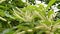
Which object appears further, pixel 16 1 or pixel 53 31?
pixel 16 1

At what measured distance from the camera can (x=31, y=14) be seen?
92 cm

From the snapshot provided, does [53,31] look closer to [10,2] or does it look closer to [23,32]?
[23,32]

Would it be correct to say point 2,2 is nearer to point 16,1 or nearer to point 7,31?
point 16,1

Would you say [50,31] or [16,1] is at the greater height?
[16,1]

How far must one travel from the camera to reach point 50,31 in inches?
32.8

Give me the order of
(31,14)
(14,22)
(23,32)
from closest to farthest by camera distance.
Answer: (23,32) < (31,14) < (14,22)

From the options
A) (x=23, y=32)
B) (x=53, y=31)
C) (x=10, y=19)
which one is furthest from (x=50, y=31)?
(x=10, y=19)

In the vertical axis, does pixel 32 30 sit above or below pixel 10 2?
below

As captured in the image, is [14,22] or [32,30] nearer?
[32,30]

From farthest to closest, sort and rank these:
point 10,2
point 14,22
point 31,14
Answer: point 10,2 < point 14,22 < point 31,14

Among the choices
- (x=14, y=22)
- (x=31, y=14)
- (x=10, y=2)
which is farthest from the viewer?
(x=10, y=2)

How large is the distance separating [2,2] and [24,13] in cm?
24

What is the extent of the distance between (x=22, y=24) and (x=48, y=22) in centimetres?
13

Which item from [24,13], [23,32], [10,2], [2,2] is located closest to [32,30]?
[23,32]
